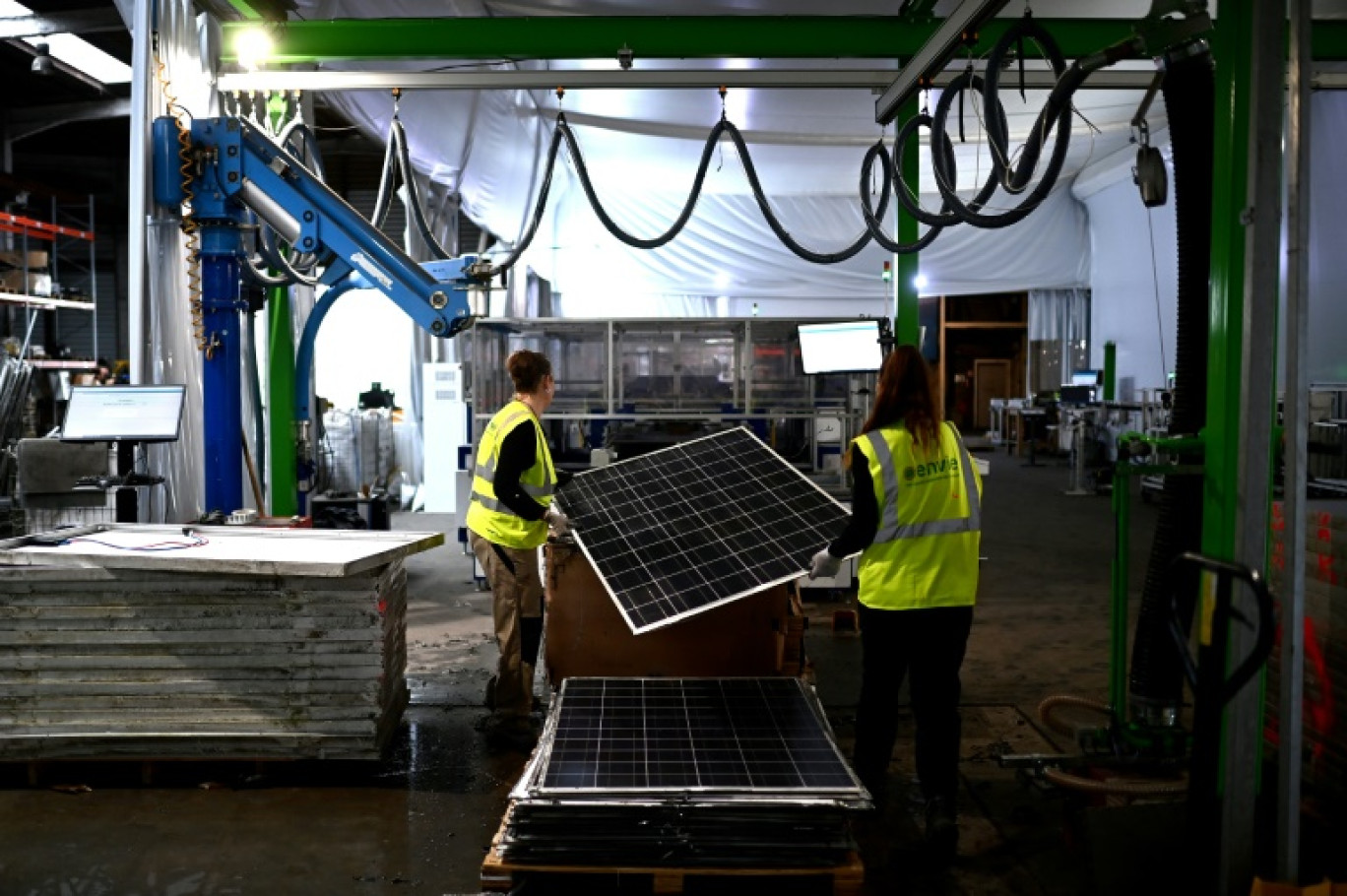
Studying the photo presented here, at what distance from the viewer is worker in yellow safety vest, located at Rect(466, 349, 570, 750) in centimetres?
434

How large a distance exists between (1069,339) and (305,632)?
1881 cm

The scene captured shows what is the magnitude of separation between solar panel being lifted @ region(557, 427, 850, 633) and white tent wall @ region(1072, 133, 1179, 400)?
1347 cm

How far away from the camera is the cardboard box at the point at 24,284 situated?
35.8 ft

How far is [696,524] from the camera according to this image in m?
4.24

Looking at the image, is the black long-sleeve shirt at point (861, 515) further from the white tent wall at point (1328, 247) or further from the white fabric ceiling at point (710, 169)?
the white tent wall at point (1328, 247)

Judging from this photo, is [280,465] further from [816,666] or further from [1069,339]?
[1069,339]

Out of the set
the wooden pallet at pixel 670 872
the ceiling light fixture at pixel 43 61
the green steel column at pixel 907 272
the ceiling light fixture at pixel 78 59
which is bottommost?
the wooden pallet at pixel 670 872

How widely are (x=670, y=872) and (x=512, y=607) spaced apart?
6.66ft

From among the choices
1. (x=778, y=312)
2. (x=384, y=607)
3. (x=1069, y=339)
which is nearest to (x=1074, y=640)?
(x=384, y=607)

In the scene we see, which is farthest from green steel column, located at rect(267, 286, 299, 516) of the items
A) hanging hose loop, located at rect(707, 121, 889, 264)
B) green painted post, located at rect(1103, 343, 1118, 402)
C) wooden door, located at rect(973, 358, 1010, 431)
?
wooden door, located at rect(973, 358, 1010, 431)

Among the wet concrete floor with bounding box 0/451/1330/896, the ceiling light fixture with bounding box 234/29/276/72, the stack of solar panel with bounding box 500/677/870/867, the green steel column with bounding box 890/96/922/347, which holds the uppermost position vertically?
the ceiling light fixture with bounding box 234/29/276/72

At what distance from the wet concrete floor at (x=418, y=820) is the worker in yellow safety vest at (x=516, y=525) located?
276 millimetres

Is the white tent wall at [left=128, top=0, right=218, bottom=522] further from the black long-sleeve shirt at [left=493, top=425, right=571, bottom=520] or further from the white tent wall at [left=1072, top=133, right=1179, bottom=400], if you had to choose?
the white tent wall at [left=1072, top=133, right=1179, bottom=400]

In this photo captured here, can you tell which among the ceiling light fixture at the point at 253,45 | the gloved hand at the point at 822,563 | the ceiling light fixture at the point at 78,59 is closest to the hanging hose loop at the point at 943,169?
the gloved hand at the point at 822,563
